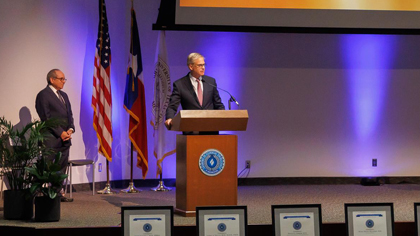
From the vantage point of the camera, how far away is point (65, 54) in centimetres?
746

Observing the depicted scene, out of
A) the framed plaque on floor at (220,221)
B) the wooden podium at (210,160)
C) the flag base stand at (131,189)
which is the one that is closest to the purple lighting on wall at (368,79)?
the flag base stand at (131,189)

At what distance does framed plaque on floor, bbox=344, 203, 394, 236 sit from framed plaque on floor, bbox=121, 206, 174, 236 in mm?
1202

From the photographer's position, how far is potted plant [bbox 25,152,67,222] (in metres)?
4.96

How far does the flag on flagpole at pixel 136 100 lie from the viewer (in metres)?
7.75

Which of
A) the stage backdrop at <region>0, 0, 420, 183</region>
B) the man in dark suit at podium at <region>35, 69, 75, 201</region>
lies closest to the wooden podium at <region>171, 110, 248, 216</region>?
the man in dark suit at podium at <region>35, 69, 75, 201</region>

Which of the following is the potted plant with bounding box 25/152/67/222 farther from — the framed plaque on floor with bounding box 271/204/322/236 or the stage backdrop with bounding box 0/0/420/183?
the stage backdrop with bounding box 0/0/420/183

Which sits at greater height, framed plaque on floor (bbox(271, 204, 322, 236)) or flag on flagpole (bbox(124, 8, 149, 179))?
flag on flagpole (bbox(124, 8, 149, 179))

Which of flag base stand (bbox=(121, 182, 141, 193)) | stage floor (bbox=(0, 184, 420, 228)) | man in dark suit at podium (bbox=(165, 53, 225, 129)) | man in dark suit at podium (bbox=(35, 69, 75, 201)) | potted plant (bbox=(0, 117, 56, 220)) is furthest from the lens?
flag base stand (bbox=(121, 182, 141, 193))

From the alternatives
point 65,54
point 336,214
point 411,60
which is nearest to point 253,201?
point 336,214

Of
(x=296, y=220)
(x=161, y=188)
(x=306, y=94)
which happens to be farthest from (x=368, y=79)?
(x=296, y=220)

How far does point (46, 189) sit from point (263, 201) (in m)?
2.51

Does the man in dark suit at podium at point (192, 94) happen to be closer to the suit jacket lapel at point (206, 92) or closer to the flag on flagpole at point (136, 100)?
the suit jacket lapel at point (206, 92)

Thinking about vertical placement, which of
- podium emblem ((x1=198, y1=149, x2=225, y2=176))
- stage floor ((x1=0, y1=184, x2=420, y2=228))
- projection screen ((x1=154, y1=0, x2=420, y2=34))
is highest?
projection screen ((x1=154, y1=0, x2=420, y2=34))

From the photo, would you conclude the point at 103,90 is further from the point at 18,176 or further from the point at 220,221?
the point at 220,221
